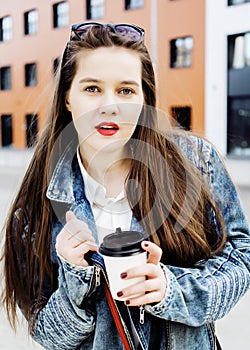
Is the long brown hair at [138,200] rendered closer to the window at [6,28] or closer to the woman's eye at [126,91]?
the woman's eye at [126,91]

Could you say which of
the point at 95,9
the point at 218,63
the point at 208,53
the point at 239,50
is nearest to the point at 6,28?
the point at 95,9

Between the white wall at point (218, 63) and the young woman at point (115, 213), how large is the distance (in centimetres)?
1020

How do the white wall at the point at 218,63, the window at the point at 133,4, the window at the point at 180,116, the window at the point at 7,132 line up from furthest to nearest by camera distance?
the window at the point at 7,132, the window at the point at 133,4, the white wall at the point at 218,63, the window at the point at 180,116

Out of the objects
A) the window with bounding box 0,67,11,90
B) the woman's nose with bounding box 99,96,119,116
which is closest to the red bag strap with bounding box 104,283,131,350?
the woman's nose with bounding box 99,96,119,116

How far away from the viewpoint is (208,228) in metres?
0.97

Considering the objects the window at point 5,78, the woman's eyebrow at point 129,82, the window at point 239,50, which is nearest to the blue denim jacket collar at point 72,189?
the woman's eyebrow at point 129,82

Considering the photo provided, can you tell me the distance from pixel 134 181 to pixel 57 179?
164 mm

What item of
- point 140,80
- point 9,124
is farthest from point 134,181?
point 9,124

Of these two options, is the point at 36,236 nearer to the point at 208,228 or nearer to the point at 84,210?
the point at 84,210

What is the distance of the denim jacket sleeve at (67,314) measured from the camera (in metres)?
0.85

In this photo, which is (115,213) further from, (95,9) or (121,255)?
(95,9)

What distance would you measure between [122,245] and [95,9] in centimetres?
1452

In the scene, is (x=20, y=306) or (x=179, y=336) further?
(x=20, y=306)

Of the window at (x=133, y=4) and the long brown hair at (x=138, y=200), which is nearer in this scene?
the long brown hair at (x=138, y=200)
